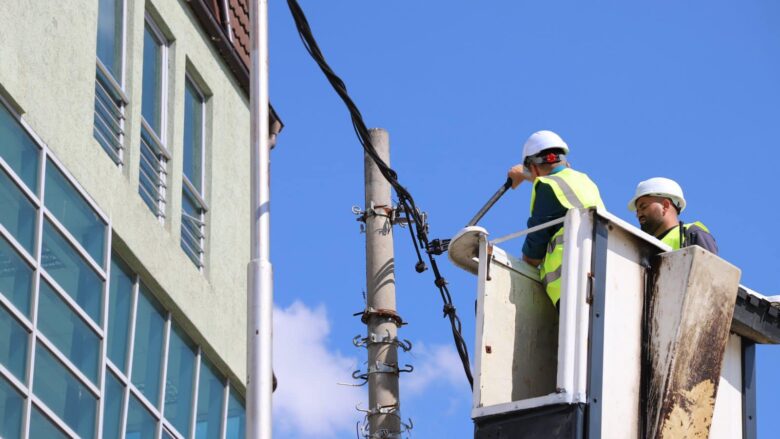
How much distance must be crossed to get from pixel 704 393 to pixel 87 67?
27.8 feet

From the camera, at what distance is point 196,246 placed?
1831cm

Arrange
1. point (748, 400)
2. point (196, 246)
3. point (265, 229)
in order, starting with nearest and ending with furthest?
point (748, 400) → point (265, 229) → point (196, 246)

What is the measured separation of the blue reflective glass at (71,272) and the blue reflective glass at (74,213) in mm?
177

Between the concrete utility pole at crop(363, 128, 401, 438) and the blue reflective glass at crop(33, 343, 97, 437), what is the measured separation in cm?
256

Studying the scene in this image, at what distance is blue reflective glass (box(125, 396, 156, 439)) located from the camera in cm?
1530

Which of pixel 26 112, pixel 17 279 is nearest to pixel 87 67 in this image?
pixel 26 112

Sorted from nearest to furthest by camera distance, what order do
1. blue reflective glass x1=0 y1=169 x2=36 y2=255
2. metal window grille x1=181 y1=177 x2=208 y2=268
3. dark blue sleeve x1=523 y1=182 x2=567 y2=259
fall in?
dark blue sleeve x1=523 y1=182 x2=567 y2=259 < blue reflective glass x1=0 y1=169 x2=36 y2=255 < metal window grille x1=181 y1=177 x2=208 y2=268

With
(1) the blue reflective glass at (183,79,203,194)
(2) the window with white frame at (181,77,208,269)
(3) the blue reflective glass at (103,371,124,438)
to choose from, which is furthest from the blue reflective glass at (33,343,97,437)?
(1) the blue reflective glass at (183,79,203,194)

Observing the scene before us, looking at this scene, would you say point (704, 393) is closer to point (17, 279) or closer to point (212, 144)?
point (17, 279)

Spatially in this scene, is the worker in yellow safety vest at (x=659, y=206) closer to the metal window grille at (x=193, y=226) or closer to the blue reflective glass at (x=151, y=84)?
the blue reflective glass at (x=151, y=84)

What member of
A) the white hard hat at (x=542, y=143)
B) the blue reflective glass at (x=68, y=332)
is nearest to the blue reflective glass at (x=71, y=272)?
the blue reflective glass at (x=68, y=332)

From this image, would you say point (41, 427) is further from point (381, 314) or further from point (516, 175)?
point (516, 175)

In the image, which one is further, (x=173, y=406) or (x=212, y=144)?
(x=212, y=144)

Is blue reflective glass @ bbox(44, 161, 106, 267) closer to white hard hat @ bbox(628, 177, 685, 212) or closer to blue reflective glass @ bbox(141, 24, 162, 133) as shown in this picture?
blue reflective glass @ bbox(141, 24, 162, 133)
